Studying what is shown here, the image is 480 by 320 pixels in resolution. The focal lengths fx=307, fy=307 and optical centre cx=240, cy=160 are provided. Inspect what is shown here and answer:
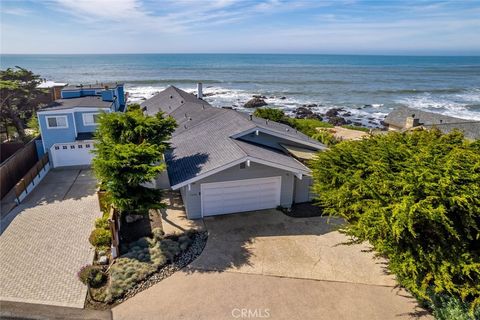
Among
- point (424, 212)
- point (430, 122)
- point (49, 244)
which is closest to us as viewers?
point (424, 212)

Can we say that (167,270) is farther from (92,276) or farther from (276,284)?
(276,284)

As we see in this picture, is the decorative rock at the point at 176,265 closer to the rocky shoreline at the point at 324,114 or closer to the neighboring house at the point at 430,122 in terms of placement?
the neighboring house at the point at 430,122

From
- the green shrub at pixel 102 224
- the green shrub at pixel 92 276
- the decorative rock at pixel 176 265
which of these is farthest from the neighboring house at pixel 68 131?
the decorative rock at pixel 176 265

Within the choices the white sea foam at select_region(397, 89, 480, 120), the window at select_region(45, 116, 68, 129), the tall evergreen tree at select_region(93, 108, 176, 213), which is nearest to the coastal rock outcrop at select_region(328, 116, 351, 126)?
the white sea foam at select_region(397, 89, 480, 120)

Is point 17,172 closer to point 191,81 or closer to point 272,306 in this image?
point 272,306

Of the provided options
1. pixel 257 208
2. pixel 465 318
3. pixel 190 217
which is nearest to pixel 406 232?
pixel 465 318

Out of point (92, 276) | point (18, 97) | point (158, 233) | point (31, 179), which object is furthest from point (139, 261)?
point (18, 97)
